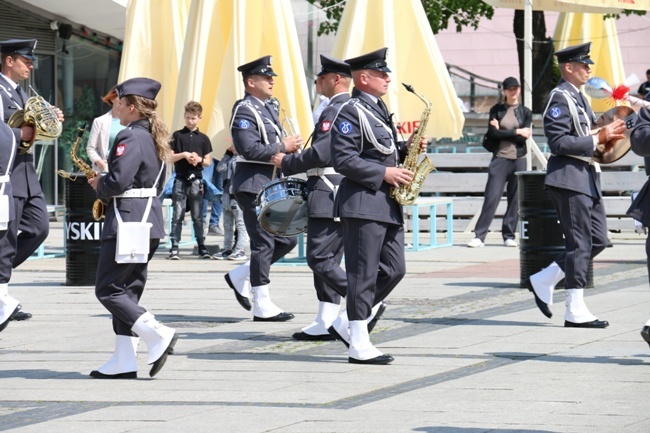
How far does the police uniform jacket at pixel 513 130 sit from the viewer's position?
18422 millimetres

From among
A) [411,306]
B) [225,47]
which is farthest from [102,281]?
[225,47]

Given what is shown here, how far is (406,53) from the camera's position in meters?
17.8

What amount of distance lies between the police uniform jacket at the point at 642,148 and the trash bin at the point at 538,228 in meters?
3.87

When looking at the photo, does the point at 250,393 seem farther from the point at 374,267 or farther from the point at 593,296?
the point at 593,296

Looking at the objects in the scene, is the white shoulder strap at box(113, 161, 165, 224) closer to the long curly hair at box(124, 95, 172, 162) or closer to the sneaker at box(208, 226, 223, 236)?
the long curly hair at box(124, 95, 172, 162)

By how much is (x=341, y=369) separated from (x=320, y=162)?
163 cm

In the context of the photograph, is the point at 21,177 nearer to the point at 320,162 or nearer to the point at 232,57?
the point at 320,162

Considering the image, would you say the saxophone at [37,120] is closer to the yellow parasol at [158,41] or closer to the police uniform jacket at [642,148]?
the police uniform jacket at [642,148]

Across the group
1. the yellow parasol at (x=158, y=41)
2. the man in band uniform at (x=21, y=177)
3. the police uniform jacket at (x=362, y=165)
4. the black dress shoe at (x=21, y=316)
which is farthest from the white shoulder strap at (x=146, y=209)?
the yellow parasol at (x=158, y=41)

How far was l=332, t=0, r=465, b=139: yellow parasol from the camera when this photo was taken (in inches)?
697

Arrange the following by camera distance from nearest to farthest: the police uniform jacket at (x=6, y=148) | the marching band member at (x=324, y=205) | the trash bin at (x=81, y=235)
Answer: the marching band member at (x=324, y=205) → the police uniform jacket at (x=6, y=148) → the trash bin at (x=81, y=235)

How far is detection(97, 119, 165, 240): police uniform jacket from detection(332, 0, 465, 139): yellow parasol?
9046 mm

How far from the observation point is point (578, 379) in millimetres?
8297

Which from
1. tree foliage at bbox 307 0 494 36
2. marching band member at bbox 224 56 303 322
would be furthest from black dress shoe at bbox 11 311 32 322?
tree foliage at bbox 307 0 494 36
